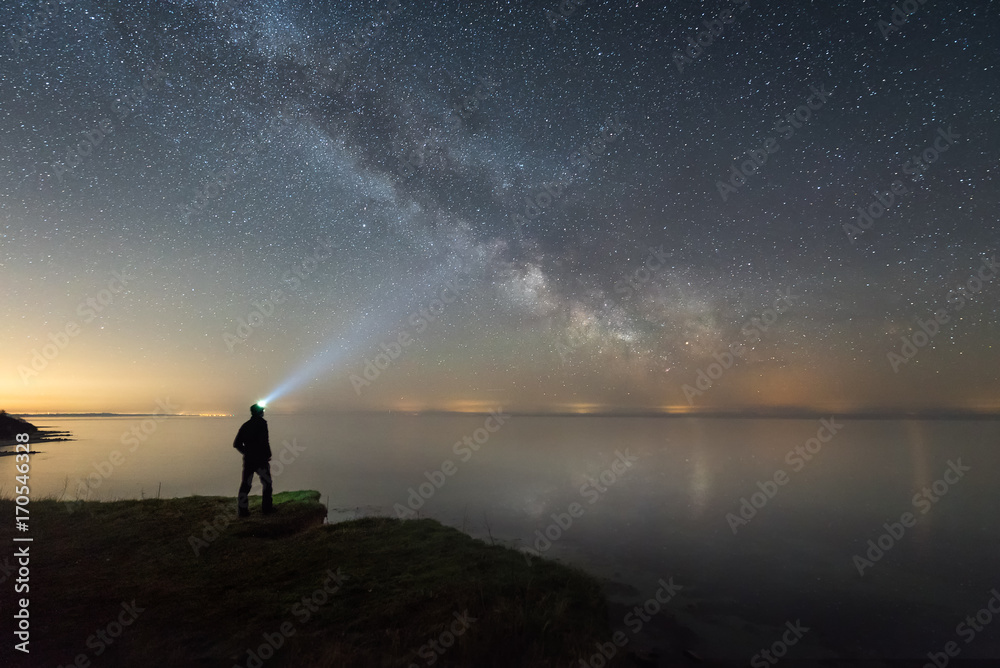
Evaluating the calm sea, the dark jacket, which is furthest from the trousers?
the calm sea

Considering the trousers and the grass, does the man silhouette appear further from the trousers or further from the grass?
the grass

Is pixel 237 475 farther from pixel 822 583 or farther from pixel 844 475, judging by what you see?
pixel 844 475

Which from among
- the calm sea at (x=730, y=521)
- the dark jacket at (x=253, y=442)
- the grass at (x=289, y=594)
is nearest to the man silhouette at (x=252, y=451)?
the dark jacket at (x=253, y=442)

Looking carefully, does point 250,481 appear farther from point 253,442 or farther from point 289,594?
point 289,594

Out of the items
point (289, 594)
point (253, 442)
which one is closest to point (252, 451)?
point (253, 442)

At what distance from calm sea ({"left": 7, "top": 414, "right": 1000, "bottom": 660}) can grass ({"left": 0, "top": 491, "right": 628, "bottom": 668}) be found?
3.17 meters

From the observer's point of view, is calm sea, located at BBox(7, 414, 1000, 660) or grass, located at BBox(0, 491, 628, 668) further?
calm sea, located at BBox(7, 414, 1000, 660)

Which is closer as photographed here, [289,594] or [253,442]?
[289,594]

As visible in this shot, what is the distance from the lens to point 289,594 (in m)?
9.45

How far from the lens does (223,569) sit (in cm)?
1051

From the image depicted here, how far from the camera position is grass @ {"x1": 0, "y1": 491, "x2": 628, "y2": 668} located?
289 inches

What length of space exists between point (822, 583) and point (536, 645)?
13.9 meters

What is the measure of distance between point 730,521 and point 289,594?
25201 millimetres

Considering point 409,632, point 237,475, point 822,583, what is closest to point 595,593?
point 409,632
